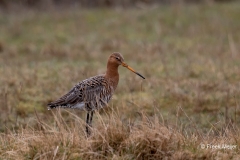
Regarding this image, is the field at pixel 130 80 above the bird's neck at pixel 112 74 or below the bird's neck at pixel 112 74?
below

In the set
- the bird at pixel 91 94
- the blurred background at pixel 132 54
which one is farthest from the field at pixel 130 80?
the bird at pixel 91 94

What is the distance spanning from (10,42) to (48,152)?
961 cm

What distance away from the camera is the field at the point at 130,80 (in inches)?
246

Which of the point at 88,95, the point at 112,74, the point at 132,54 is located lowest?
the point at 132,54

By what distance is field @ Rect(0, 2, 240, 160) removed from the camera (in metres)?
6.25

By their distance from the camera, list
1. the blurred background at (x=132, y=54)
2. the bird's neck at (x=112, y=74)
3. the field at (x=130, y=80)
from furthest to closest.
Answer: the blurred background at (x=132, y=54), the bird's neck at (x=112, y=74), the field at (x=130, y=80)

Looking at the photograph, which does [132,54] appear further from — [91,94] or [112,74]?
[91,94]

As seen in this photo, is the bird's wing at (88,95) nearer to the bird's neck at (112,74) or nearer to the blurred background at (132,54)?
the bird's neck at (112,74)

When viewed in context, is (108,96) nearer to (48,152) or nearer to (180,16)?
(48,152)

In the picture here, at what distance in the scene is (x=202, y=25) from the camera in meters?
16.6

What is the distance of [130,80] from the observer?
1093cm

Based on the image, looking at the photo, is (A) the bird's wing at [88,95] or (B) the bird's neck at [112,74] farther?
(B) the bird's neck at [112,74]

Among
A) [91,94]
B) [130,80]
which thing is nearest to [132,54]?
[130,80]

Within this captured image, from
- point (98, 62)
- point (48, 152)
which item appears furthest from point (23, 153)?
point (98, 62)
